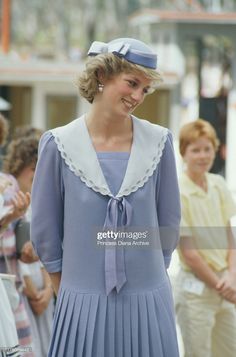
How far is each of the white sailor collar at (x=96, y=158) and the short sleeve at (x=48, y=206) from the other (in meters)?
0.05

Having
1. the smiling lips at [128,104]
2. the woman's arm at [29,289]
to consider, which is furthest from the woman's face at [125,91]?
the woman's arm at [29,289]

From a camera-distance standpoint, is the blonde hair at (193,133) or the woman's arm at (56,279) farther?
the blonde hair at (193,133)

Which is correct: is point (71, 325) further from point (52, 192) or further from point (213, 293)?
point (213, 293)

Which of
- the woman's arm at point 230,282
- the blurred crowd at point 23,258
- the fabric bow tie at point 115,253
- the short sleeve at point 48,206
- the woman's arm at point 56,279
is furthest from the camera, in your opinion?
the woman's arm at point 230,282

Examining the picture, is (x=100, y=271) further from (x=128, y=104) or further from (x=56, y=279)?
(x=128, y=104)

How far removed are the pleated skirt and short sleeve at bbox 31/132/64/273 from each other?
0.19 m

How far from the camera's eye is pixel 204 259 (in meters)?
5.64

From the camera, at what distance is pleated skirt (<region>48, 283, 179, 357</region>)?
3533 mm

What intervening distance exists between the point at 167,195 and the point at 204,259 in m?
2.00

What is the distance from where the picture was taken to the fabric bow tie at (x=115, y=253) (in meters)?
3.51

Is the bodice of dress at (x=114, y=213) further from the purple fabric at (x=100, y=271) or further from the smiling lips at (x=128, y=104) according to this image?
the smiling lips at (x=128, y=104)

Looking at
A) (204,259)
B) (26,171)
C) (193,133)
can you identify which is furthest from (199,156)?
(26,171)

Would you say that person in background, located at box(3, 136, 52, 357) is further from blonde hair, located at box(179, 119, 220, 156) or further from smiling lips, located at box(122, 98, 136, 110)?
smiling lips, located at box(122, 98, 136, 110)

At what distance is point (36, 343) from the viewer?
5656mm
